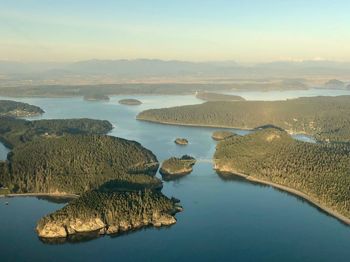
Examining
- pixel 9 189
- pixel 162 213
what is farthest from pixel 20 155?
pixel 162 213

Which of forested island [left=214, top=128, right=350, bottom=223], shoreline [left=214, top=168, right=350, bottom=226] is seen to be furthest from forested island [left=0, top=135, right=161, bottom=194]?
shoreline [left=214, top=168, right=350, bottom=226]

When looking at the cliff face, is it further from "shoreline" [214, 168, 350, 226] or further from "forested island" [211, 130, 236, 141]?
"forested island" [211, 130, 236, 141]

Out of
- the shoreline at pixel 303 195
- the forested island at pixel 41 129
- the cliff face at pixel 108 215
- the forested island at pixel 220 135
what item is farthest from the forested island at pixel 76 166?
the forested island at pixel 220 135

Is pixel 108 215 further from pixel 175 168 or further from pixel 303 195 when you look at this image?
pixel 303 195

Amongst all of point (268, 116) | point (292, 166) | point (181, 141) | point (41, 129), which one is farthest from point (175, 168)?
point (268, 116)

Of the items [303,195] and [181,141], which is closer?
[303,195]
